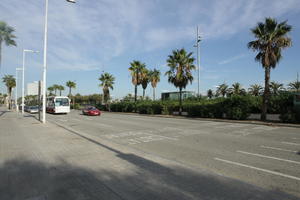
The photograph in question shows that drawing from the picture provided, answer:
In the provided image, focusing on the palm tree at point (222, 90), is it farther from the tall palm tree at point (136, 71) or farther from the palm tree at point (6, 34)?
the palm tree at point (6, 34)

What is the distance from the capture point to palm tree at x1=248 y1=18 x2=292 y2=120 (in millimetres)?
16547

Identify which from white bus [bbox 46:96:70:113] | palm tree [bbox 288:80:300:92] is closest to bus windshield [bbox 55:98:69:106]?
white bus [bbox 46:96:70:113]

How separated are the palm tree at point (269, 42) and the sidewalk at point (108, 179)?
1612cm

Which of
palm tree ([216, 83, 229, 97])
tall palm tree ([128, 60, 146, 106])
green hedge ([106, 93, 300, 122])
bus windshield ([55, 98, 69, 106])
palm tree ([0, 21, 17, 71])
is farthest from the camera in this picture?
palm tree ([216, 83, 229, 97])

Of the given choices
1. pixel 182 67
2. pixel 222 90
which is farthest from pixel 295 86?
pixel 182 67

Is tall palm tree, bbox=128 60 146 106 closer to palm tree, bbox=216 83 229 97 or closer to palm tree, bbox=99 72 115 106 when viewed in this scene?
palm tree, bbox=99 72 115 106

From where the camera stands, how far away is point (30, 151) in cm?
655

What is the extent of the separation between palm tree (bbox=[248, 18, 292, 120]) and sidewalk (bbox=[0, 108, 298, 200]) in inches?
635

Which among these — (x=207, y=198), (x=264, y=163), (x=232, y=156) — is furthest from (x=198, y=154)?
(x=207, y=198)

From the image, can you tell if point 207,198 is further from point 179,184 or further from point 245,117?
point 245,117

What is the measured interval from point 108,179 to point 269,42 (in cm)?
1877

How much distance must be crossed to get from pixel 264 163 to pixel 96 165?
481 centimetres

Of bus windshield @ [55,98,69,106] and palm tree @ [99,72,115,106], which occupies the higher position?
palm tree @ [99,72,115,106]

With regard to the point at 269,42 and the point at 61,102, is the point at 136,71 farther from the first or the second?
the point at 269,42
